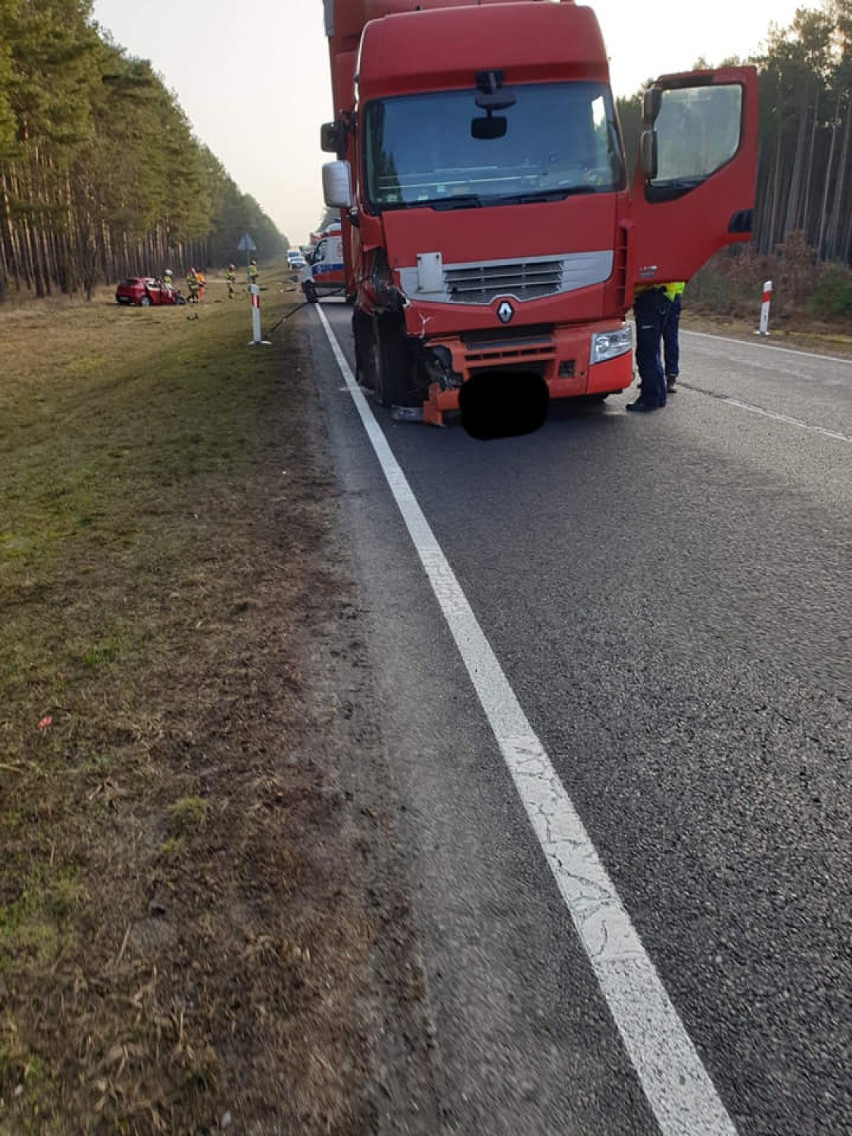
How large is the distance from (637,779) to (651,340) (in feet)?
22.0

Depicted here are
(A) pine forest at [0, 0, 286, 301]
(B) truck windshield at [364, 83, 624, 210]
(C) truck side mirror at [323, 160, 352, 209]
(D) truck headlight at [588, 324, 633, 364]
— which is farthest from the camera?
(A) pine forest at [0, 0, 286, 301]

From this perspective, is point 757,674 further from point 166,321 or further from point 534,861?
point 166,321

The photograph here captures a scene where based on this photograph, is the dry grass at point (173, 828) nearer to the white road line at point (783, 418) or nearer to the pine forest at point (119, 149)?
the white road line at point (783, 418)

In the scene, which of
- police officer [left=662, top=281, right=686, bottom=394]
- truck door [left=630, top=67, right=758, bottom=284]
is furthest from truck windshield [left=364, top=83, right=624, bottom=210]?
police officer [left=662, top=281, right=686, bottom=394]

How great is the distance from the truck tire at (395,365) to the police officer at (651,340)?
2229 millimetres

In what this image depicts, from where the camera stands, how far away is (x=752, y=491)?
5.57 m

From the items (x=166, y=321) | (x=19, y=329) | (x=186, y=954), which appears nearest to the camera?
(x=186, y=954)

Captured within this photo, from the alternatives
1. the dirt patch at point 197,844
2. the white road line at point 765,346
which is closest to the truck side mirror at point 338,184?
the dirt patch at point 197,844

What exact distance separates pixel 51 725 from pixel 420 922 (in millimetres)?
1670

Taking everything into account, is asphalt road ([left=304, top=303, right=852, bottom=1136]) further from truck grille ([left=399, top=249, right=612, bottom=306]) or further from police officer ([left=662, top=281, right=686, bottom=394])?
police officer ([left=662, top=281, right=686, bottom=394])

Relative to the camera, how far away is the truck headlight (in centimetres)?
720

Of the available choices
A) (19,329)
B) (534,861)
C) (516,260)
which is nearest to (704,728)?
(534,861)

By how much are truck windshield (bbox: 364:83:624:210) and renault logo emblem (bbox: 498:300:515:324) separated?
86cm

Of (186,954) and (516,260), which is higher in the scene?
(516,260)
